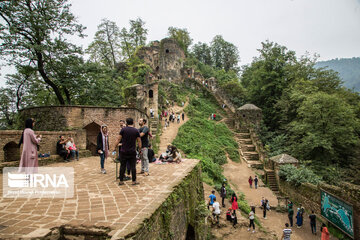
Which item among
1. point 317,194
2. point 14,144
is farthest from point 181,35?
point 14,144

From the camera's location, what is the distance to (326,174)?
1614 cm

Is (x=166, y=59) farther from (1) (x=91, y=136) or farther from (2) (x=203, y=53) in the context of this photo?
(1) (x=91, y=136)

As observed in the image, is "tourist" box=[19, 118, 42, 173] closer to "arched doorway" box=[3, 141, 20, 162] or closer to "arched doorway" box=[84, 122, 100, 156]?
"arched doorway" box=[3, 141, 20, 162]

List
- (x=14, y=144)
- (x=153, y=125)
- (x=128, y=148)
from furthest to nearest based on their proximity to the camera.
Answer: (x=153, y=125), (x=14, y=144), (x=128, y=148)

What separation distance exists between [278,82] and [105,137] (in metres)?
29.5

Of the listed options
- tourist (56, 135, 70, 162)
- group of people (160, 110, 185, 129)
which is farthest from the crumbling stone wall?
tourist (56, 135, 70, 162)

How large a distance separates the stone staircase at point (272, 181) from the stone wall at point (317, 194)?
43 cm

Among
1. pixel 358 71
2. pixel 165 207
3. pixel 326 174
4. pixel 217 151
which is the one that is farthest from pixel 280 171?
pixel 358 71

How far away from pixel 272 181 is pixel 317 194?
16.7ft

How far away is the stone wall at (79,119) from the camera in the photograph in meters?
12.2

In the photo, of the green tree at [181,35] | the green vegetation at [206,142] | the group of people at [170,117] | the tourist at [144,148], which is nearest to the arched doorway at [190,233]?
the tourist at [144,148]

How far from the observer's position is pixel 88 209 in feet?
10.3

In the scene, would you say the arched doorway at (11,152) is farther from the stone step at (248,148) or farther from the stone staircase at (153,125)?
the stone step at (248,148)

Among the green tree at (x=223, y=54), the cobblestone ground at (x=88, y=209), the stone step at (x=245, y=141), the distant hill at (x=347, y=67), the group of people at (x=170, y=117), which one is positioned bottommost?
the stone step at (x=245, y=141)
